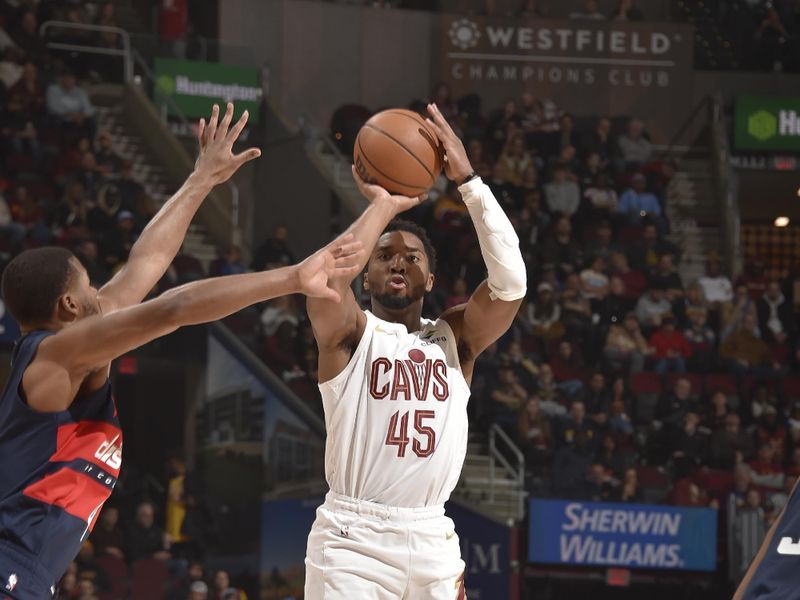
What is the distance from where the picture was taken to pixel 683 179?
1750 centimetres

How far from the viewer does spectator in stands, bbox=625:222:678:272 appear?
1465 centimetres

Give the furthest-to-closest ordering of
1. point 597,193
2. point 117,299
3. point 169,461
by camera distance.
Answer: point 597,193
point 169,461
point 117,299

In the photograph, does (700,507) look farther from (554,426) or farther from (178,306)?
(178,306)

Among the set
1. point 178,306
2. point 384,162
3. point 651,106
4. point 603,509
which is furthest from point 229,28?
point 178,306

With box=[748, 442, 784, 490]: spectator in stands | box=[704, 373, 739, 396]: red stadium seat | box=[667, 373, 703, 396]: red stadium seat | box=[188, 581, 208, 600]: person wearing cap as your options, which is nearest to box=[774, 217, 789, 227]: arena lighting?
box=[704, 373, 739, 396]: red stadium seat

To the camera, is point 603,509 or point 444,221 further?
point 444,221

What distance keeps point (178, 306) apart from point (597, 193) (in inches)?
499

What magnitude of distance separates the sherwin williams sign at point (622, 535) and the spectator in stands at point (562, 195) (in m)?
4.52

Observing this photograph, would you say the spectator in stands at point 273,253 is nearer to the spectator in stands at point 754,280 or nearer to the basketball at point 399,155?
the spectator in stands at point 754,280

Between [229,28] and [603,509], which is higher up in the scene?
[229,28]

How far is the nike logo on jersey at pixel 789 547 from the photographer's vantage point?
3072 mm

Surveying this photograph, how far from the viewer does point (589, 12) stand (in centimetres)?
1778

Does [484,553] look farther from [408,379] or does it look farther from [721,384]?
[408,379]

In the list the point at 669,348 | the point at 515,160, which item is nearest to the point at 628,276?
the point at 669,348
